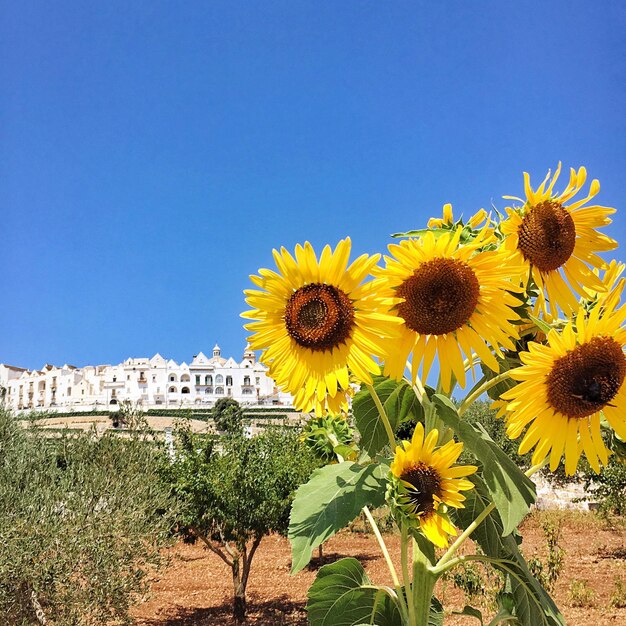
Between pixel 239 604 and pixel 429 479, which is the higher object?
pixel 429 479

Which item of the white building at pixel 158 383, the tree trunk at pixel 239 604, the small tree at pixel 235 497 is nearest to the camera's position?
the tree trunk at pixel 239 604

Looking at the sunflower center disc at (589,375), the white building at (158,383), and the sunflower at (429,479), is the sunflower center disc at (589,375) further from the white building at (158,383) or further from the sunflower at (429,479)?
the white building at (158,383)

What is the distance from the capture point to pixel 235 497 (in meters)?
13.4

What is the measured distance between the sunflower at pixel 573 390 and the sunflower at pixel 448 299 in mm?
92

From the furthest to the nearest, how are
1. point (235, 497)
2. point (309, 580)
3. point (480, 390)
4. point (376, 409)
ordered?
1. point (309, 580)
2. point (235, 497)
3. point (376, 409)
4. point (480, 390)

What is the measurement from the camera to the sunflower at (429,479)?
1.53m

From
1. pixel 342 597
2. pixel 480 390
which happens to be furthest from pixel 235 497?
pixel 480 390

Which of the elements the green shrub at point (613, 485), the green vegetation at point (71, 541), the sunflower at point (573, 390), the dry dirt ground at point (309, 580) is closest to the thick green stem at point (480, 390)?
the sunflower at point (573, 390)

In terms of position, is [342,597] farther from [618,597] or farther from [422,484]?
[618,597]

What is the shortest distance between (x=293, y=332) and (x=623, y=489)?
63.5 ft

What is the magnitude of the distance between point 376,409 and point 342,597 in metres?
0.58

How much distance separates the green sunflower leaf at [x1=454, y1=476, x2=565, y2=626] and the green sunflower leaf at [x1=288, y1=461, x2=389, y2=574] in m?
0.34

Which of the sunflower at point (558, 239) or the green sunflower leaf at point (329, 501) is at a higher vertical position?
the sunflower at point (558, 239)

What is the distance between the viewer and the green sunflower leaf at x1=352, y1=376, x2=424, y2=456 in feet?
5.69
